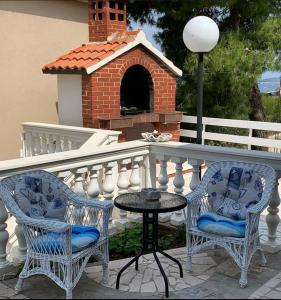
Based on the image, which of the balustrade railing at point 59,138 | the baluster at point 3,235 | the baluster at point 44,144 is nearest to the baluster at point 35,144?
the balustrade railing at point 59,138

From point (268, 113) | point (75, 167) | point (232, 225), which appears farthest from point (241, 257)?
point (268, 113)

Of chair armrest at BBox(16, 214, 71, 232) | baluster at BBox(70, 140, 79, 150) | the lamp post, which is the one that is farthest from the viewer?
baluster at BBox(70, 140, 79, 150)

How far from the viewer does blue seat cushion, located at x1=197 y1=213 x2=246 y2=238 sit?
11.4 feet

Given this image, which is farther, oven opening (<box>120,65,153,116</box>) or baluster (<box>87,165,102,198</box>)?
oven opening (<box>120,65,153,116</box>)

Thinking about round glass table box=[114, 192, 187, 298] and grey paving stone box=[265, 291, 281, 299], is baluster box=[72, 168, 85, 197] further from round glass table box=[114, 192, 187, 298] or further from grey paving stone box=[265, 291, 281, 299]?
grey paving stone box=[265, 291, 281, 299]

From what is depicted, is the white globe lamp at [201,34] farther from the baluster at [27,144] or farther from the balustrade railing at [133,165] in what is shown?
the baluster at [27,144]

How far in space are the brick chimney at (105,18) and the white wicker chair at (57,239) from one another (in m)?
5.11

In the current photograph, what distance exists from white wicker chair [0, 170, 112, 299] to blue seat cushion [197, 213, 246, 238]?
830 mm

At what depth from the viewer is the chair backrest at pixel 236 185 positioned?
3770 mm

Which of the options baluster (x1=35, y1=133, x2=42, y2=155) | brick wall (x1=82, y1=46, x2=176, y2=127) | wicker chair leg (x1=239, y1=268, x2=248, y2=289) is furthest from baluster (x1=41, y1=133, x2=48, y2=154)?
wicker chair leg (x1=239, y1=268, x2=248, y2=289)

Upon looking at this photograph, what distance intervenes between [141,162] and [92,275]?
1.73 meters

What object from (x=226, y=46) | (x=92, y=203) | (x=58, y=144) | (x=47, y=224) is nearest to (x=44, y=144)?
(x=58, y=144)

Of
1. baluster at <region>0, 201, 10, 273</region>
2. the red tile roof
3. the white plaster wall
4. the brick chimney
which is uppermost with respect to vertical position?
the brick chimney

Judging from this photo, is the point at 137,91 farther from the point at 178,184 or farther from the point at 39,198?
the point at 39,198
